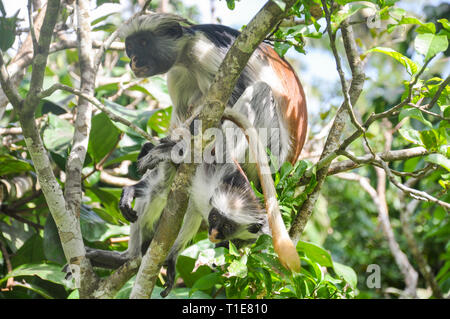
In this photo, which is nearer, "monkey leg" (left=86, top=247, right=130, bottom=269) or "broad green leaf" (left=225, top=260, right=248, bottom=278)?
"broad green leaf" (left=225, top=260, right=248, bottom=278)

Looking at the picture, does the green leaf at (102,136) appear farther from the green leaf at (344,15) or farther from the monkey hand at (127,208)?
the green leaf at (344,15)

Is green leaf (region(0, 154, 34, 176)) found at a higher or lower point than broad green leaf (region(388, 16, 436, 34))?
lower

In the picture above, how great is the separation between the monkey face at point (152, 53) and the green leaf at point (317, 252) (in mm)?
1638

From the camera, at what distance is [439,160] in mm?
2377

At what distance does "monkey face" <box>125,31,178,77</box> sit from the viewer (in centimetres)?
377

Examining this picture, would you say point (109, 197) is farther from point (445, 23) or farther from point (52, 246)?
point (445, 23)

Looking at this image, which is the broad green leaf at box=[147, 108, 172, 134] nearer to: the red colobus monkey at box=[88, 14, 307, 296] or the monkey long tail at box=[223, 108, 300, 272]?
the red colobus monkey at box=[88, 14, 307, 296]

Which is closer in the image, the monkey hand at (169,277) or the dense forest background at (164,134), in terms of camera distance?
the dense forest background at (164,134)

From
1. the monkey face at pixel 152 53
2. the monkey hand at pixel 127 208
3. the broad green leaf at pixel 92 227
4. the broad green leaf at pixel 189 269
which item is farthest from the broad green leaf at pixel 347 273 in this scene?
the monkey face at pixel 152 53

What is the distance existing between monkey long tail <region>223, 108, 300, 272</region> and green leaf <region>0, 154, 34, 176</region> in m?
1.82

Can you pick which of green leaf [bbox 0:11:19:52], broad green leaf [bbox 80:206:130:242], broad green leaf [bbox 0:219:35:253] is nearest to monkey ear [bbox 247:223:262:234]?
broad green leaf [bbox 80:206:130:242]

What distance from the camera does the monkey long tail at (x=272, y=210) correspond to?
6.56ft

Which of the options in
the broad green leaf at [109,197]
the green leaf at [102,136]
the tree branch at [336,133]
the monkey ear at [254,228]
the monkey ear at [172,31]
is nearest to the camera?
the tree branch at [336,133]
